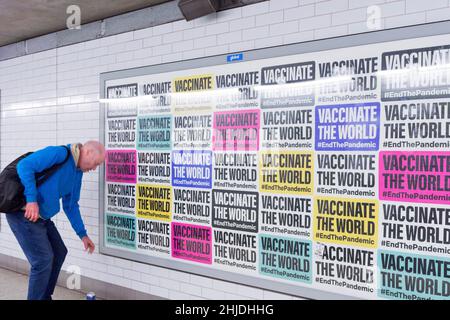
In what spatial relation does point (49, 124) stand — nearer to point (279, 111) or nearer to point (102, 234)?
point (102, 234)

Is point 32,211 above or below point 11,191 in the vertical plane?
below

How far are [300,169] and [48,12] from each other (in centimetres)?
325

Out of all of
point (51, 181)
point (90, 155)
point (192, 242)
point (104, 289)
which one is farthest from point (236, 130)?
point (104, 289)

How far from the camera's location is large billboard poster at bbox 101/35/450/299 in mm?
2924

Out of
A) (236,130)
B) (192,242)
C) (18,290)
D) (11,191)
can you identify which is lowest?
(18,290)

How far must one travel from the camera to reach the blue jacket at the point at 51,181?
3678 mm

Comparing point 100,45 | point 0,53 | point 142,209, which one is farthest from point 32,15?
point 142,209

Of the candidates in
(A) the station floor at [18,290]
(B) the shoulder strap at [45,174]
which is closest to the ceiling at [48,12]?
(B) the shoulder strap at [45,174]

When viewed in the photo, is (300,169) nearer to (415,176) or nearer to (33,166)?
(415,176)

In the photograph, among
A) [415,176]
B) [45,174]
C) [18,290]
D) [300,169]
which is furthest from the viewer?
[18,290]

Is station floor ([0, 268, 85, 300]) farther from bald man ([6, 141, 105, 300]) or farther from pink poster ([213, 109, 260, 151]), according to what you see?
pink poster ([213, 109, 260, 151])

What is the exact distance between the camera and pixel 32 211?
3.67 meters

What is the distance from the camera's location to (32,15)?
16.0 ft

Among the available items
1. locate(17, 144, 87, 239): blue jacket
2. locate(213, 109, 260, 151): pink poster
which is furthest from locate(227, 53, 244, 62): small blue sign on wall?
locate(17, 144, 87, 239): blue jacket
